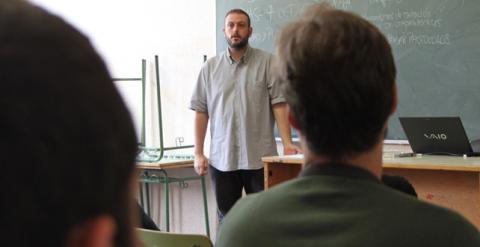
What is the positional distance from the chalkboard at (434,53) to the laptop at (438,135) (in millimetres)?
441

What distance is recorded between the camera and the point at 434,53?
3.85 m

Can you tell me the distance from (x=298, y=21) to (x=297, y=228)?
36cm

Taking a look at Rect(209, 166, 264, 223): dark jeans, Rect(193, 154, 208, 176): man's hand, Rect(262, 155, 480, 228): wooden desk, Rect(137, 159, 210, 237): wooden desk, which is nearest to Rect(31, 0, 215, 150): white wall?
Rect(137, 159, 210, 237): wooden desk

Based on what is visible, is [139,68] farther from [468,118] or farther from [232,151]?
[468,118]

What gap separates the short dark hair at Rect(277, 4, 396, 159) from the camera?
1.02 m

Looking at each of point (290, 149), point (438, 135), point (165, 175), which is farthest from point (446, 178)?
point (165, 175)

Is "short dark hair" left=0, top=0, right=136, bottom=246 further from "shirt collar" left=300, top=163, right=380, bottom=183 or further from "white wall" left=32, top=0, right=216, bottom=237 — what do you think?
"white wall" left=32, top=0, right=216, bottom=237

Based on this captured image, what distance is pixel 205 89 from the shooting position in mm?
4012

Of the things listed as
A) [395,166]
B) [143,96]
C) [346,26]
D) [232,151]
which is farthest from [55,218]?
[143,96]

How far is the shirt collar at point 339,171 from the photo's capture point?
3.32ft

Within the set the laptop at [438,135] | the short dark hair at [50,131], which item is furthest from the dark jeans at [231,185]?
the short dark hair at [50,131]

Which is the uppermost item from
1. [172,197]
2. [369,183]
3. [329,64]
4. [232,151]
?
[329,64]

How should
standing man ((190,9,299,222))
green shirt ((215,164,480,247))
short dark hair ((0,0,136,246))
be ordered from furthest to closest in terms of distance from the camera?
1. standing man ((190,9,299,222))
2. green shirt ((215,164,480,247))
3. short dark hair ((0,0,136,246))

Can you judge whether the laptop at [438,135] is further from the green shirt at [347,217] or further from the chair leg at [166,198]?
the green shirt at [347,217]
